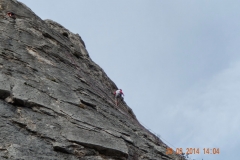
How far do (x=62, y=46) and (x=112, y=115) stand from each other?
4954 millimetres

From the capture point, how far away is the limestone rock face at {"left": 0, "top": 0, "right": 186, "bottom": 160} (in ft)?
22.9

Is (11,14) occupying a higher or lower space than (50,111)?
higher

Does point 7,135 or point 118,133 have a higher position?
point 118,133

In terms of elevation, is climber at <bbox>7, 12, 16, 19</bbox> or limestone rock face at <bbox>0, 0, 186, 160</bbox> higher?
climber at <bbox>7, 12, 16, 19</bbox>

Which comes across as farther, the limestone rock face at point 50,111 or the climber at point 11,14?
the climber at point 11,14

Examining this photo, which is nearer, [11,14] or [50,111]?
[50,111]

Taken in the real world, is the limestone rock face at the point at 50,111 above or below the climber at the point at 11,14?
below

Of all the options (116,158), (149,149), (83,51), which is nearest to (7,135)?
(116,158)

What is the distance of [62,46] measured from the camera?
14719 mm

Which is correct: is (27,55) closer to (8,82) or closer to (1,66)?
(1,66)

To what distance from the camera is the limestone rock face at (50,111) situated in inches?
275

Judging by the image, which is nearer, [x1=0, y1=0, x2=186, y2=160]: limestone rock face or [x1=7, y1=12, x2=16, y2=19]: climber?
[x1=0, y1=0, x2=186, y2=160]: limestone rock face

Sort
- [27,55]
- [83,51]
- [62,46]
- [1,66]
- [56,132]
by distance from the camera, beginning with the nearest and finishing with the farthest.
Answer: [56,132] < [1,66] < [27,55] < [62,46] < [83,51]

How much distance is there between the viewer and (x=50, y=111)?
27.1ft
